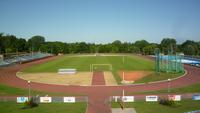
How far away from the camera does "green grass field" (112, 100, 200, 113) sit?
23411mm

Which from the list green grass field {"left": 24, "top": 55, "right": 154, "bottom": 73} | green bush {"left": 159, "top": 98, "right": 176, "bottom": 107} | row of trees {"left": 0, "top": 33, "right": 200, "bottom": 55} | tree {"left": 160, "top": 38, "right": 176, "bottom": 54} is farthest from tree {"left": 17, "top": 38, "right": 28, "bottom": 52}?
green bush {"left": 159, "top": 98, "right": 176, "bottom": 107}

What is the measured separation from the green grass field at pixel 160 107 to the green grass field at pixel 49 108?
3685mm

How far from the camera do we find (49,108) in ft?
81.6

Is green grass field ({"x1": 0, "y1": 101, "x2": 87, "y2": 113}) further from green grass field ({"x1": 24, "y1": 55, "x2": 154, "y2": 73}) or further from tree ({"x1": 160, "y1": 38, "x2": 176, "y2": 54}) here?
tree ({"x1": 160, "y1": 38, "x2": 176, "y2": 54})

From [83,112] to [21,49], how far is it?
396ft

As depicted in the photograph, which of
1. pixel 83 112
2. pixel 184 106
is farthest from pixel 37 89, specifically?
pixel 184 106

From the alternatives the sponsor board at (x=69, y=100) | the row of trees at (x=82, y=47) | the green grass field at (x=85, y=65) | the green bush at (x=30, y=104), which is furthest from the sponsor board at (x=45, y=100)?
the row of trees at (x=82, y=47)

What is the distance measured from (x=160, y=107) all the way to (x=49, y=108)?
11299mm

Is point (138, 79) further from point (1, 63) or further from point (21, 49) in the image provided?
point (21, 49)

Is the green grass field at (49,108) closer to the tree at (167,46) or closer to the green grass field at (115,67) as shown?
the green grass field at (115,67)

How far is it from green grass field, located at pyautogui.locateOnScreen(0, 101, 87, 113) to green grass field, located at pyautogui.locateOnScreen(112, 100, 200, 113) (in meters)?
3.68

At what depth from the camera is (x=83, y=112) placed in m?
23.2

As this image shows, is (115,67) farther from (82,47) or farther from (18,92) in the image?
(82,47)

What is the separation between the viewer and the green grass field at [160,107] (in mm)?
23411
